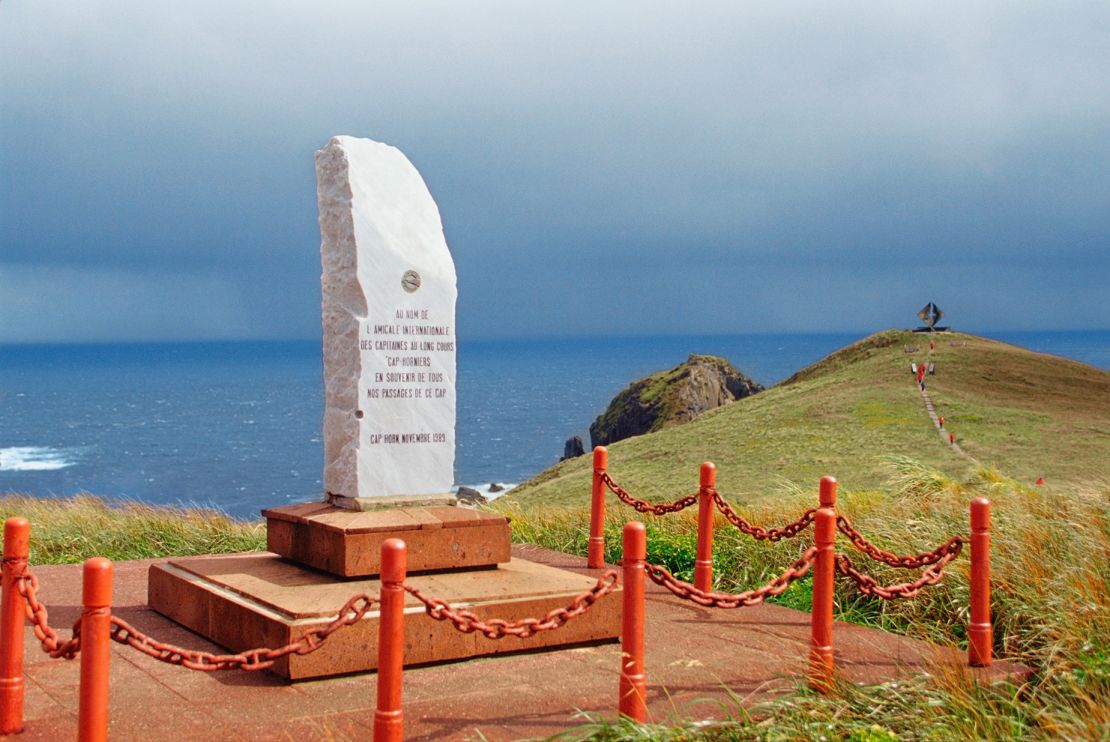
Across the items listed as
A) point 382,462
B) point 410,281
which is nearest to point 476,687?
point 382,462

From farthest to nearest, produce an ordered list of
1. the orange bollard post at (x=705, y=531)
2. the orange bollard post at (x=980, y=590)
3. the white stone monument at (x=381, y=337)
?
the orange bollard post at (x=705, y=531) → the white stone monument at (x=381, y=337) → the orange bollard post at (x=980, y=590)

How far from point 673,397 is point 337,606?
93.6 ft

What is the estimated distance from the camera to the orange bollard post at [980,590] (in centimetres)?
810

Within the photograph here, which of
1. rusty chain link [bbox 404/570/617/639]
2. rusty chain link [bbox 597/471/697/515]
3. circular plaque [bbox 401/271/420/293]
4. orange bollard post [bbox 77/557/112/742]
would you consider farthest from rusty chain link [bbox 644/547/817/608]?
rusty chain link [bbox 597/471/697/515]

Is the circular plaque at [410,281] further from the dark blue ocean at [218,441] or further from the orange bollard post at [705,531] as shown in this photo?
the dark blue ocean at [218,441]

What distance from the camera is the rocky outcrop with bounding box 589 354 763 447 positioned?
35531mm

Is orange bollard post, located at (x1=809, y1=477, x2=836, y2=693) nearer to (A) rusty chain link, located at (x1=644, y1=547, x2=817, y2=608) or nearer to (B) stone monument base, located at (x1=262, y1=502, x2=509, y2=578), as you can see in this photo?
(A) rusty chain link, located at (x1=644, y1=547, x2=817, y2=608)

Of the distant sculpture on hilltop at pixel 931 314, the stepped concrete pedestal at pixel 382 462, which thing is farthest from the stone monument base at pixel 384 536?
the distant sculpture on hilltop at pixel 931 314

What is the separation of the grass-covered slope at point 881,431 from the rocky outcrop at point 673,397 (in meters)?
6.24

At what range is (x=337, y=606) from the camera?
7879 mm

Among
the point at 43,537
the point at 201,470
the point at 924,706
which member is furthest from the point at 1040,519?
the point at 201,470

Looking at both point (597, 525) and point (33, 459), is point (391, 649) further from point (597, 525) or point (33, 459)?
point (33, 459)

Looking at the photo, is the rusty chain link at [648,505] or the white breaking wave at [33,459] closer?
the rusty chain link at [648,505]

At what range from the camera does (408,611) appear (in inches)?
315
